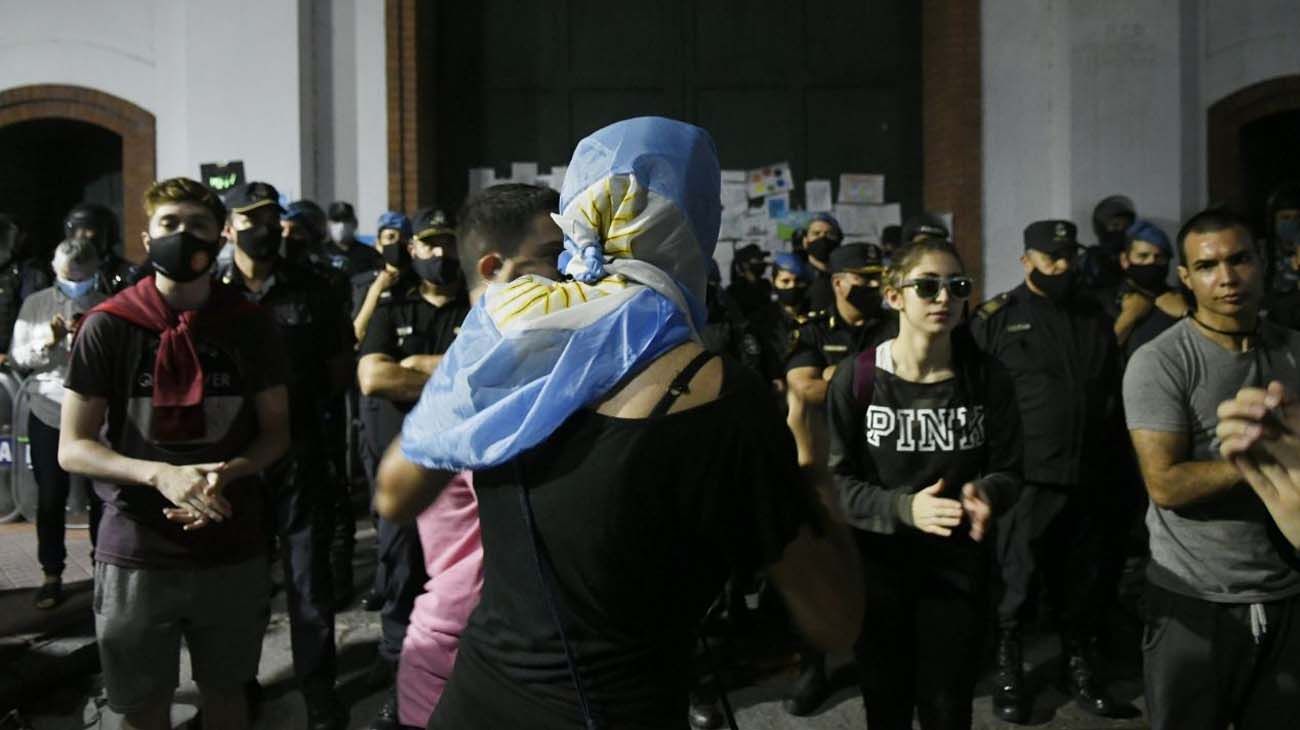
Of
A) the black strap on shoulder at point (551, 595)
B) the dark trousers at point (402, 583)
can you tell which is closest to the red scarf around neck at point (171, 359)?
the dark trousers at point (402, 583)

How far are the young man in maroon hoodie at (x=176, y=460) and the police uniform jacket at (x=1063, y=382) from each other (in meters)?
3.79

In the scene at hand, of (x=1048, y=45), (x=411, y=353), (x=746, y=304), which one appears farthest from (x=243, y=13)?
(x=1048, y=45)

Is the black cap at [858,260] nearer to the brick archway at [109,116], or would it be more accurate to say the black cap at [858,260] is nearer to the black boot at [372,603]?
the black boot at [372,603]

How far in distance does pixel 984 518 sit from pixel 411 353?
110 inches

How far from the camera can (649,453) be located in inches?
68.6

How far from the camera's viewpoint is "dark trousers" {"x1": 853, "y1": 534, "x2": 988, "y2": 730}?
12.6ft

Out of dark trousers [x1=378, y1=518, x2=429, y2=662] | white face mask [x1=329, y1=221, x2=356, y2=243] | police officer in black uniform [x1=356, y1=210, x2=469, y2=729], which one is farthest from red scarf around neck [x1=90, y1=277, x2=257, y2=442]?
white face mask [x1=329, y1=221, x2=356, y2=243]

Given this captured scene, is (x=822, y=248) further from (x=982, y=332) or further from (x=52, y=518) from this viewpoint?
(x=52, y=518)

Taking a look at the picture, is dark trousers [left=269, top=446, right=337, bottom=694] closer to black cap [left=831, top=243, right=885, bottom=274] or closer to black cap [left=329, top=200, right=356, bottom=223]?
black cap [left=831, top=243, right=885, bottom=274]

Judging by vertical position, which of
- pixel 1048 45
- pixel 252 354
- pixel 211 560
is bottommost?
pixel 211 560

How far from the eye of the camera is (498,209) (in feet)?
9.84

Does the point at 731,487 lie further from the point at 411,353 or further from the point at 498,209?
the point at 411,353

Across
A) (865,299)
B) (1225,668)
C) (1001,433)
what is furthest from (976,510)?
(865,299)

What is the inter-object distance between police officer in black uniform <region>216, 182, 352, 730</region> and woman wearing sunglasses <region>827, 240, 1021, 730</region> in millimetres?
2265
